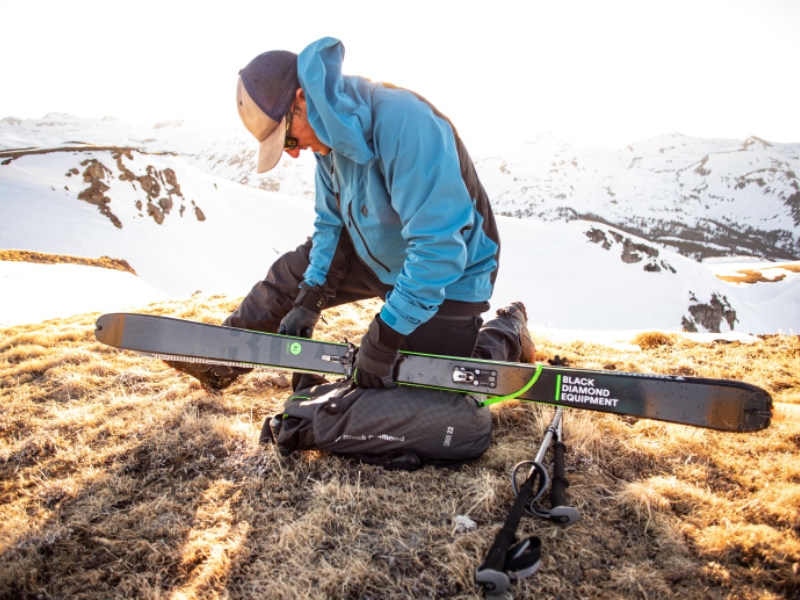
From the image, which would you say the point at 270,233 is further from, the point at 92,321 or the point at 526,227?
the point at 92,321

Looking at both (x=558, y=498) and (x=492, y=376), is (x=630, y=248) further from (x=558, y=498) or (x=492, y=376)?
(x=558, y=498)

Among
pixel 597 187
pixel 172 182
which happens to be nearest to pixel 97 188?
pixel 172 182

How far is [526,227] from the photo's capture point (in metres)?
35.4

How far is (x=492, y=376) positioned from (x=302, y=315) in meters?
1.56

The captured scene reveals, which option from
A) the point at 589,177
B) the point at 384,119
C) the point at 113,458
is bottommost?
the point at 113,458

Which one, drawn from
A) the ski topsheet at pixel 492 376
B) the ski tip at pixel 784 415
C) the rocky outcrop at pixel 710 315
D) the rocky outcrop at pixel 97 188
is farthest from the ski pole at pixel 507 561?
the rocky outcrop at pixel 710 315

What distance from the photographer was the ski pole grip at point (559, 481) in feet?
6.66

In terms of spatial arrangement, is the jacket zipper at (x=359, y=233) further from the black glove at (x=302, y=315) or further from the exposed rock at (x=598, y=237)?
the exposed rock at (x=598, y=237)

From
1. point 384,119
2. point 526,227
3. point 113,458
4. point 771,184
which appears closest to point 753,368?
point 384,119

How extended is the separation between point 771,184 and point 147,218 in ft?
774

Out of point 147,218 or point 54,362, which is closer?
point 54,362

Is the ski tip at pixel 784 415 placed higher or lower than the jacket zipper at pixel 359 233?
lower

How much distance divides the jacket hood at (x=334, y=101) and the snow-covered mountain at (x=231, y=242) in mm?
19601

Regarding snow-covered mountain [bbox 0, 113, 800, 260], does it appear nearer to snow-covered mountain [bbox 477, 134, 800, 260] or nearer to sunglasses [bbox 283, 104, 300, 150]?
snow-covered mountain [bbox 477, 134, 800, 260]
